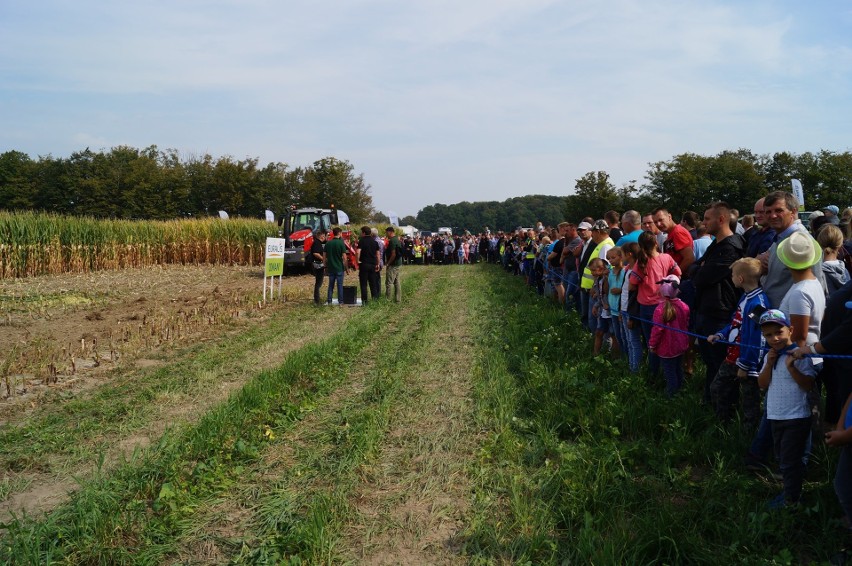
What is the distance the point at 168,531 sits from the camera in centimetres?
377

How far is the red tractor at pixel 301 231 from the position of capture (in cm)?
2194

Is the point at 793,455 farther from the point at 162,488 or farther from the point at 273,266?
the point at 273,266

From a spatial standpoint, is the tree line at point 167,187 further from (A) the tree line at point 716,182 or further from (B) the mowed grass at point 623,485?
(B) the mowed grass at point 623,485

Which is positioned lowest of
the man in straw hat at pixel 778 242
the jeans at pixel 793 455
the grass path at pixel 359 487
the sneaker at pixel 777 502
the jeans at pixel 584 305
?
the grass path at pixel 359 487

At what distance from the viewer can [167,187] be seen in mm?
55250

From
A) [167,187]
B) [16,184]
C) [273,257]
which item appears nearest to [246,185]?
[167,187]

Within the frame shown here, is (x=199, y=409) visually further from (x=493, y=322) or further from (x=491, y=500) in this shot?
(x=493, y=322)

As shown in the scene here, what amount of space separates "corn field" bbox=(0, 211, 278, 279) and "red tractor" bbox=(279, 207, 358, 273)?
382cm

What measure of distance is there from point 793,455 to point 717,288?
200 centimetres

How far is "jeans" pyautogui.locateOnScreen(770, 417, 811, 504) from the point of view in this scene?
144 inches

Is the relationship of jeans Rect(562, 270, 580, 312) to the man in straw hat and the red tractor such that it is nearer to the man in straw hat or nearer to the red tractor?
the man in straw hat

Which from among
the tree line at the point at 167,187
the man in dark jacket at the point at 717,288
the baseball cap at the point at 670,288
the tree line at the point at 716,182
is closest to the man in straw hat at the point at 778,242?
the man in dark jacket at the point at 717,288

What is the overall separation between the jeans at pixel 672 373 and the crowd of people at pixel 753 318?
1 cm

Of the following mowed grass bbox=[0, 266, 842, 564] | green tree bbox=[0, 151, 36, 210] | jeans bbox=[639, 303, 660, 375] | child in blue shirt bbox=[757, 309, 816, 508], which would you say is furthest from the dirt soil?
green tree bbox=[0, 151, 36, 210]
